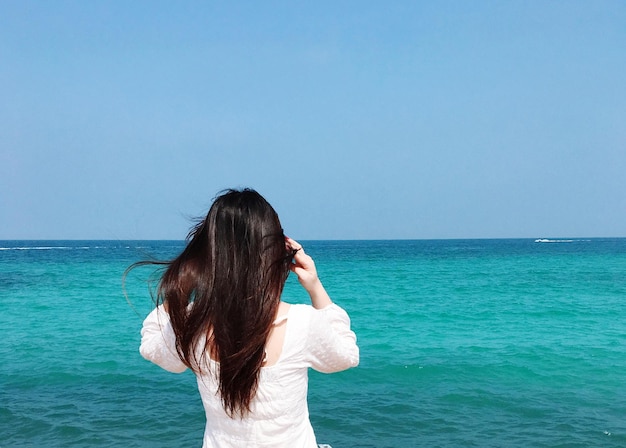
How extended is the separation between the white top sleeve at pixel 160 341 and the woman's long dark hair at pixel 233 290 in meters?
0.07

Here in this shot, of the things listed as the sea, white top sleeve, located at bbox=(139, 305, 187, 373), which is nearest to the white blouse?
white top sleeve, located at bbox=(139, 305, 187, 373)

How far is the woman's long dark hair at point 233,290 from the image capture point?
1730 mm

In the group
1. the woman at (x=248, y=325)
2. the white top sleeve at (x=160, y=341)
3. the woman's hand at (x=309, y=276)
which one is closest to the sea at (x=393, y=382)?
the white top sleeve at (x=160, y=341)

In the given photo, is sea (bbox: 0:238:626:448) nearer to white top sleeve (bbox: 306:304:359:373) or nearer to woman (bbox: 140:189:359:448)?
woman (bbox: 140:189:359:448)

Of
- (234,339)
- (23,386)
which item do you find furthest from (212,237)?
(23,386)

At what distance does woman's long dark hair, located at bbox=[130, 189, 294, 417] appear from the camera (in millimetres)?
1730

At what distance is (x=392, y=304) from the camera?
1772 cm

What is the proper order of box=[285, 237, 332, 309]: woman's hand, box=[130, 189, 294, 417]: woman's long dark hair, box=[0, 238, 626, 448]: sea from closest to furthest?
box=[130, 189, 294, 417]: woman's long dark hair < box=[285, 237, 332, 309]: woman's hand < box=[0, 238, 626, 448]: sea

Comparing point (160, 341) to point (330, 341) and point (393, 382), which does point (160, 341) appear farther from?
point (393, 382)

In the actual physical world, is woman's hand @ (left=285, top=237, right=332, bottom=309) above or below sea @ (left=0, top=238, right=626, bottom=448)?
above

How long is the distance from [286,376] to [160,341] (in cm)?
41

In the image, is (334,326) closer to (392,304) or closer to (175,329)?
(175,329)

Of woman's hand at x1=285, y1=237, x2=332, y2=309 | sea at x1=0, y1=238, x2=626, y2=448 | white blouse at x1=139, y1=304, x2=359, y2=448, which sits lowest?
sea at x1=0, y1=238, x2=626, y2=448

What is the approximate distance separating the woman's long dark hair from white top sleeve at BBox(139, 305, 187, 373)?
67 millimetres
